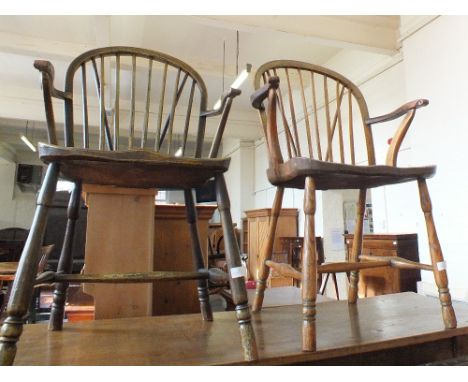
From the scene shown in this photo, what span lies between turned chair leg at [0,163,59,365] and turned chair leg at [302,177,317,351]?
0.62m

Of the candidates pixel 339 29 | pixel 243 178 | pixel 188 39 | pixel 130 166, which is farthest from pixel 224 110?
pixel 243 178

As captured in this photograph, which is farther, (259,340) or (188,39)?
(188,39)

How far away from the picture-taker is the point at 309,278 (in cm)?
77

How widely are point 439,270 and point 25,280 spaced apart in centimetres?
111

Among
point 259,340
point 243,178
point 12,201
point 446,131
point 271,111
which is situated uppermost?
point 243,178

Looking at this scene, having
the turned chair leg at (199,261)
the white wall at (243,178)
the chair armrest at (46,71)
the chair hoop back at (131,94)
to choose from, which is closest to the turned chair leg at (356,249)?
the turned chair leg at (199,261)

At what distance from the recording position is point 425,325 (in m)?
0.93

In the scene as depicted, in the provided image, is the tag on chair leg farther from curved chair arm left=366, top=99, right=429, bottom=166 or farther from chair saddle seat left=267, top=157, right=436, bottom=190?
curved chair arm left=366, top=99, right=429, bottom=166

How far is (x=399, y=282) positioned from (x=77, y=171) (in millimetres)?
2238

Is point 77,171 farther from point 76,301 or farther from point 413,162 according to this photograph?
point 413,162

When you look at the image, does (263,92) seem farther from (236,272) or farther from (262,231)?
(262,231)

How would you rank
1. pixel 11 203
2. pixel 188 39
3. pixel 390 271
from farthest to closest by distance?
pixel 11 203 → pixel 188 39 → pixel 390 271

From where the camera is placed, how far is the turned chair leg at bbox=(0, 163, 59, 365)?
2.05 feet
